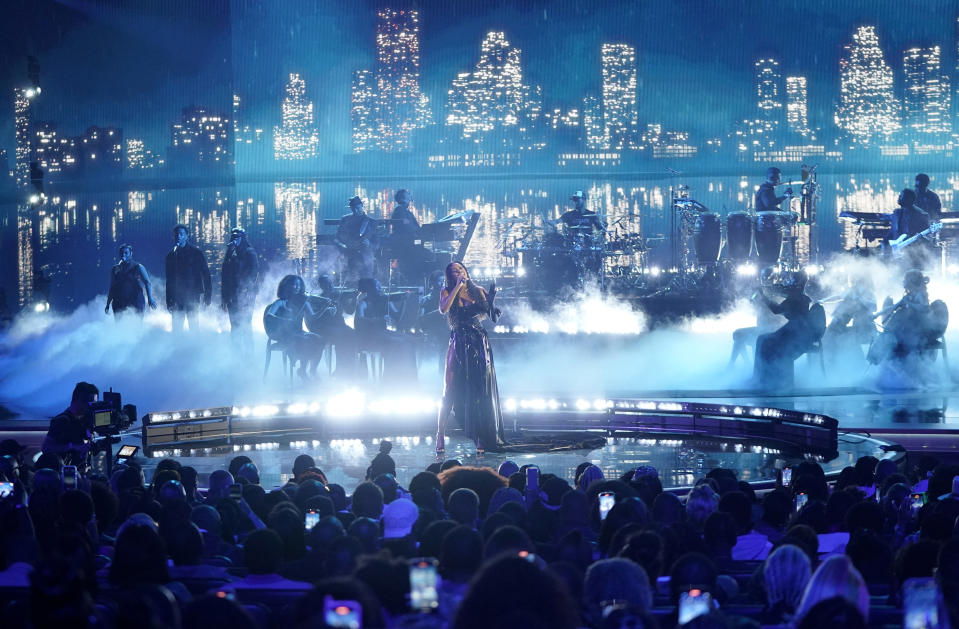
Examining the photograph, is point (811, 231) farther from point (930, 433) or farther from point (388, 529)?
point (388, 529)

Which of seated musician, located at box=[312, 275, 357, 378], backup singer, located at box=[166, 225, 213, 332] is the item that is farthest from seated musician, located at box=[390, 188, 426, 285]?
backup singer, located at box=[166, 225, 213, 332]

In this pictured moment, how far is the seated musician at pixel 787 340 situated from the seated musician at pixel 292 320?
25.3ft

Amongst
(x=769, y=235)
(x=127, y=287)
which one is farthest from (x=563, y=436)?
(x=769, y=235)

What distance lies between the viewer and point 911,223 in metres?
21.6

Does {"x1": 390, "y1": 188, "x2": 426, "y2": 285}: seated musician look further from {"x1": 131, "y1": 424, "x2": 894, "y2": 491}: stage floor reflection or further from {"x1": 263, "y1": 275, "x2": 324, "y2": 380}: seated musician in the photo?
{"x1": 131, "y1": 424, "x2": 894, "y2": 491}: stage floor reflection

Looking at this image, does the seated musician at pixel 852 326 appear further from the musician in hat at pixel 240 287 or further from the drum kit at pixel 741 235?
the musician in hat at pixel 240 287

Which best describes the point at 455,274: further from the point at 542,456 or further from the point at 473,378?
the point at 542,456

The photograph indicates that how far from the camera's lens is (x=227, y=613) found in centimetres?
385

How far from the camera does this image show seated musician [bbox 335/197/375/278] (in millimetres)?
22266

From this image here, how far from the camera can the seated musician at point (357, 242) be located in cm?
2227

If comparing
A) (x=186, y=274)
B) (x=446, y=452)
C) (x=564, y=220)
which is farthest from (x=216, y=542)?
(x=564, y=220)

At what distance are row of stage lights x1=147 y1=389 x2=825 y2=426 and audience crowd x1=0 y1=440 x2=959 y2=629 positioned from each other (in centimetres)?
532

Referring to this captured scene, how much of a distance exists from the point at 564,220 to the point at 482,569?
22886mm

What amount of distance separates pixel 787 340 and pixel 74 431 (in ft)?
40.9
